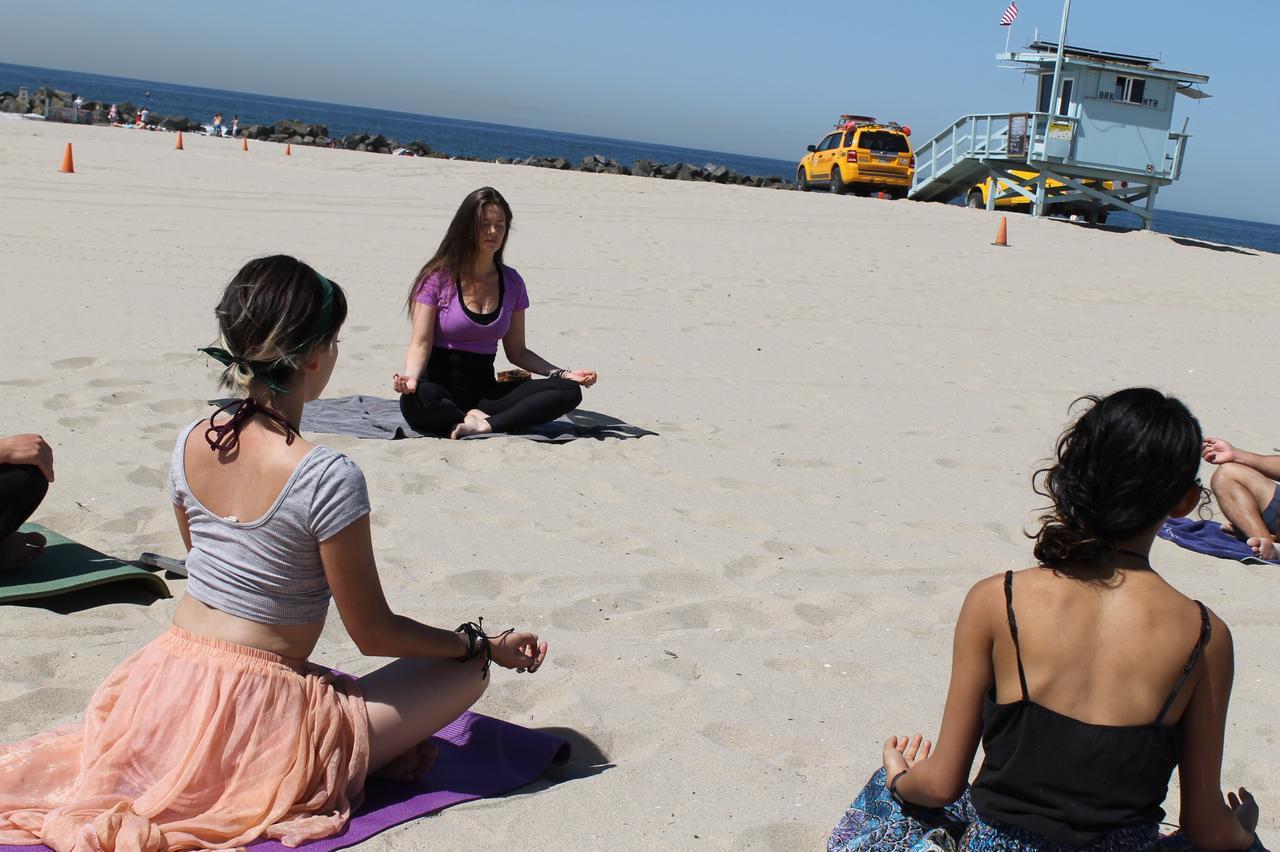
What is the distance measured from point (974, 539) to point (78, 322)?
6355 mm

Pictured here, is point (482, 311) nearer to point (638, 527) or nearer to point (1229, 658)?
point (638, 527)

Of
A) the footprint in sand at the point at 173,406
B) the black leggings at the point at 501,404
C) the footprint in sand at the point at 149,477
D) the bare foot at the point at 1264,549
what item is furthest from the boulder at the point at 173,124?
the bare foot at the point at 1264,549

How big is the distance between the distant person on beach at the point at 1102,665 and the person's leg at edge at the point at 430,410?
4450 millimetres

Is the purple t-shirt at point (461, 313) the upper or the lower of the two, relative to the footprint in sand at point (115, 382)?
upper

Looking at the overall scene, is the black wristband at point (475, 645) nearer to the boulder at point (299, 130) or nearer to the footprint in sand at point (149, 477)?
the footprint in sand at point (149, 477)

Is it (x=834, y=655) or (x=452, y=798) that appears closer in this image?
(x=452, y=798)

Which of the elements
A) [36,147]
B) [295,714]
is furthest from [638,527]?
[36,147]

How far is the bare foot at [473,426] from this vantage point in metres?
6.61

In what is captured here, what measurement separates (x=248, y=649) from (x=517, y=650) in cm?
67

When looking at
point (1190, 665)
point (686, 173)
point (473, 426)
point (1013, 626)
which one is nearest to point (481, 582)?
point (473, 426)

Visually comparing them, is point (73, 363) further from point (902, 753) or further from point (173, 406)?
point (902, 753)

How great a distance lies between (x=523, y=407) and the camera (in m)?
6.71

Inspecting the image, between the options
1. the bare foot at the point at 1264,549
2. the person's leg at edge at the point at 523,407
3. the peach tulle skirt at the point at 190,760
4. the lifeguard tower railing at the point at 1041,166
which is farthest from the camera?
the lifeguard tower railing at the point at 1041,166

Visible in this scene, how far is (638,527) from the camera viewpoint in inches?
210
